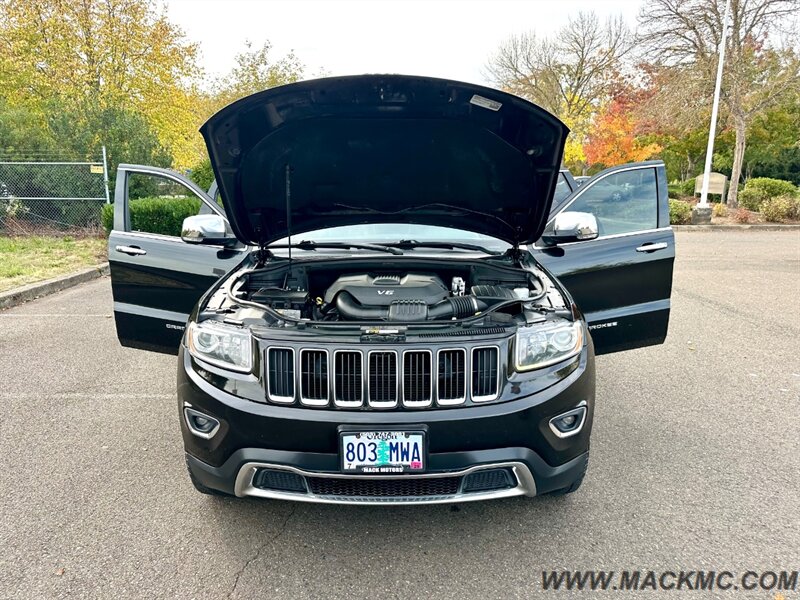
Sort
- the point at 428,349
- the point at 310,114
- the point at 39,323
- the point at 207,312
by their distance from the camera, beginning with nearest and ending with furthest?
the point at 428,349
the point at 207,312
the point at 310,114
the point at 39,323

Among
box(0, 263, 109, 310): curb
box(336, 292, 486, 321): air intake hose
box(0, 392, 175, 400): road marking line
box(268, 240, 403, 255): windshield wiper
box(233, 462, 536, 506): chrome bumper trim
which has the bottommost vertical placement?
box(0, 392, 175, 400): road marking line

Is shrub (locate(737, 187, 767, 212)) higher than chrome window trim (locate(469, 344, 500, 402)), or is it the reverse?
shrub (locate(737, 187, 767, 212))

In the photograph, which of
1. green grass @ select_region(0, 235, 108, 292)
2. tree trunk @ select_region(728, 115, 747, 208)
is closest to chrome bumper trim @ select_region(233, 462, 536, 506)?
green grass @ select_region(0, 235, 108, 292)

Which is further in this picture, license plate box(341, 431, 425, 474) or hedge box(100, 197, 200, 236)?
hedge box(100, 197, 200, 236)

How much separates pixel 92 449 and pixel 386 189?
233 centimetres

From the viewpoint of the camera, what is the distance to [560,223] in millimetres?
3463

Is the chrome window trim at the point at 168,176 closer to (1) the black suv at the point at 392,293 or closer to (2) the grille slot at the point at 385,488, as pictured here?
(1) the black suv at the point at 392,293

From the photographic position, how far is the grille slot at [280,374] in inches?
84.2

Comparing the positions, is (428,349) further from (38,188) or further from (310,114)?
(38,188)

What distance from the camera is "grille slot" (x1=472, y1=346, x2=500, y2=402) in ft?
7.06

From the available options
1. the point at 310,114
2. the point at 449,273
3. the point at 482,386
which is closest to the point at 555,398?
the point at 482,386

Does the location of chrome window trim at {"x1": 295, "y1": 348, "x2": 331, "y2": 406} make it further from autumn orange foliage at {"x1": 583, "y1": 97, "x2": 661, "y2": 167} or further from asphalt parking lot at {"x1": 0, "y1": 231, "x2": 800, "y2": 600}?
autumn orange foliage at {"x1": 583, "y1": 97, "x2": 661, "y2": 167}

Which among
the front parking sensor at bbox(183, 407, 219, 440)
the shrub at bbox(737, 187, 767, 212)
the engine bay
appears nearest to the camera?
the front parking sensor at bbox(183, 407, 219, 440)

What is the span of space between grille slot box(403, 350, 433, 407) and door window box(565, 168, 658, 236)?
235cm
